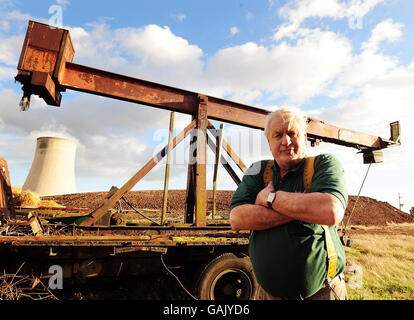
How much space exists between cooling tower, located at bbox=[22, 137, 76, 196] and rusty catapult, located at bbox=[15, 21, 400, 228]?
9.91 metres

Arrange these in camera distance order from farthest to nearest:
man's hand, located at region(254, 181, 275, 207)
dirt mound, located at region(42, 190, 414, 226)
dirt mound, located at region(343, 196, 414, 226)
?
dirt mound, located at region(343, 196, 414, 226) → dirt mound, located at region(42, 190, 414, 226) → man's hand, located at region(254, 181, 275, 207)

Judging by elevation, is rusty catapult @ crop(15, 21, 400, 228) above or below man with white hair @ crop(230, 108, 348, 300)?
above

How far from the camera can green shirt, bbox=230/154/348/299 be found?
1372 mm

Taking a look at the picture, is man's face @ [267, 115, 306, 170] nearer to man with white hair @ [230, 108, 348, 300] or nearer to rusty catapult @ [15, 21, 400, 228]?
man with white hair @ [230, 108, 348, 300]

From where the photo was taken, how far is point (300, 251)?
4.50ft

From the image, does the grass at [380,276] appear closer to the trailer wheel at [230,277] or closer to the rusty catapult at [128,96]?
the trailer wheel at [230,277]

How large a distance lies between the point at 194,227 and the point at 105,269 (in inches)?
57.4

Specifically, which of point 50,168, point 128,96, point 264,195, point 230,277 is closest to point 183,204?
point 50,168

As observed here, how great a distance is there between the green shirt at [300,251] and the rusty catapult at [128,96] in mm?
2782

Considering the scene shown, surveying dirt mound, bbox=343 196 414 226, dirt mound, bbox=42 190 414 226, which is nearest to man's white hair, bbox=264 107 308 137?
dirt mound, bbox=42 190 414 226

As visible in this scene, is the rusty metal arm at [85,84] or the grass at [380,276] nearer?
the rusty metal arm at [85,84]

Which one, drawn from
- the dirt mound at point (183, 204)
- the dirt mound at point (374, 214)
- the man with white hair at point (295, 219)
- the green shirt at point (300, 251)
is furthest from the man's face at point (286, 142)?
the dirt mound at point (374, 214)

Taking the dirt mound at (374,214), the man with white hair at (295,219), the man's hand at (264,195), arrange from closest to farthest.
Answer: the man with white hair at (295,219), the man's hand at (264,195), the dirt mound at (374,214)

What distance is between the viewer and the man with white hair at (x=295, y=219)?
1.36m
